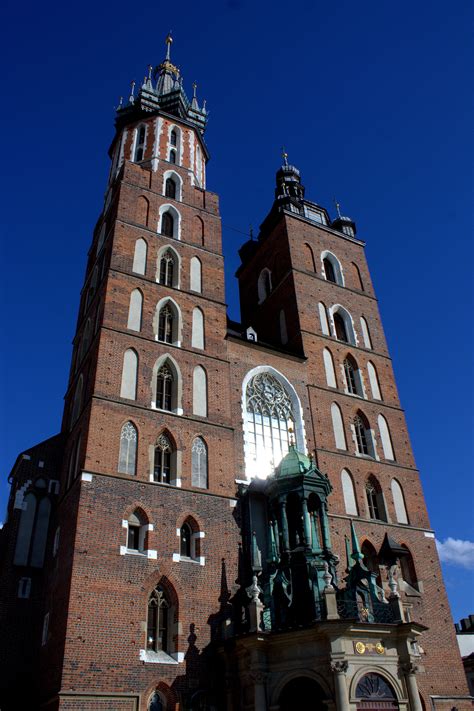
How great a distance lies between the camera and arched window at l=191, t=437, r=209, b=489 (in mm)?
22234

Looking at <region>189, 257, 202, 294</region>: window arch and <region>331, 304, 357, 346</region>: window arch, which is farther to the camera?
<region>331, 304, 357, 346</region>: window arch

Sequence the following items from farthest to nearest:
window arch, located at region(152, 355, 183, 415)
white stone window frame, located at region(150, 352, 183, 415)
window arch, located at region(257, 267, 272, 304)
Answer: window arch, located at region(257, 267, 272, 304) < window arch, located at region(152, 355, 183, 415) < white stone window frame, located at region(150, 352, 183, 415)

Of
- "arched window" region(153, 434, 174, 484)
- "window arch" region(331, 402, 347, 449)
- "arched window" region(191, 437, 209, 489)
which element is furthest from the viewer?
"window arch" region(331, 402, 347, 449)

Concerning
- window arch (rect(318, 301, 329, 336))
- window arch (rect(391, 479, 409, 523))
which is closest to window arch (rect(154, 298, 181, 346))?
window arch (rect(318, 301, 329, 336))

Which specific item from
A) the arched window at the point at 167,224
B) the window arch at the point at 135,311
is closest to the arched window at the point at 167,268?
the arched window at the point at 167,224

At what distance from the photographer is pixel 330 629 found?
1714 centimetres

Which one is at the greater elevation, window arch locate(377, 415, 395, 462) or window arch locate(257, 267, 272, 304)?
window arch locate(257, 267, 272, 304)

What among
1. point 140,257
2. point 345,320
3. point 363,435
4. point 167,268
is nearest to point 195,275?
point 167,268

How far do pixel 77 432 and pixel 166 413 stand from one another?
133 inches

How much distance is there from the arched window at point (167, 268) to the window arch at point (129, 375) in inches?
186

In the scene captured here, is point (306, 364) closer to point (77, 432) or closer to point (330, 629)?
point (77, 432)

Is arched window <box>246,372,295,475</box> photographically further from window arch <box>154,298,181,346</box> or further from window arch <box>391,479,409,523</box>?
window arch <box>391,479,409,523</box>

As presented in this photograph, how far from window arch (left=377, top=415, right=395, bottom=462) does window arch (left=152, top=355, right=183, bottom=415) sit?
404 inches

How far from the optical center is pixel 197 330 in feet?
86.9
